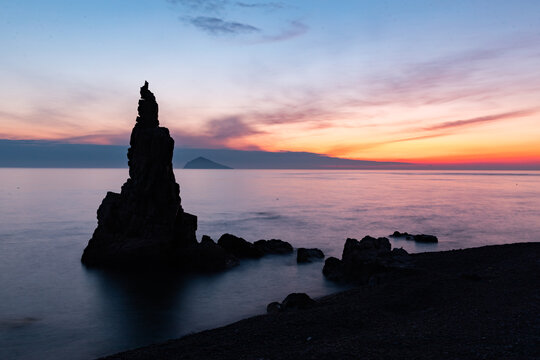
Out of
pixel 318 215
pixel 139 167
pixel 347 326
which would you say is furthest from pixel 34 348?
pixel 318 215

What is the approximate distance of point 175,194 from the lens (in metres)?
42.4

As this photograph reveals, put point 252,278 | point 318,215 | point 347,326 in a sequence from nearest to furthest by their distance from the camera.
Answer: point 347,326 → point 252,278 → point 318,215

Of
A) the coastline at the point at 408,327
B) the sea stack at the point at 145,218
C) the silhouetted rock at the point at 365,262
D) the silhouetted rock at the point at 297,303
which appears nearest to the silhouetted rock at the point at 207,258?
the sea stack at the point at 145,218

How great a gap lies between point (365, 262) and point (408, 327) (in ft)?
49.6

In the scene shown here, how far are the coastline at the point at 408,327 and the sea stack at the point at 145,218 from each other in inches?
855

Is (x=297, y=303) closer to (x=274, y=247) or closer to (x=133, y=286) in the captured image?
(x=133, y=286)

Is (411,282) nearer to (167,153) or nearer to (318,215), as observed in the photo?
(167,153)

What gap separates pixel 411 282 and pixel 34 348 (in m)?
22.9

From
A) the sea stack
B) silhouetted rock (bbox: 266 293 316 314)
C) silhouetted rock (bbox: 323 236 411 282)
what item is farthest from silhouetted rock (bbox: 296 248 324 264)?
silhouetted rock (bbox: 266 293 316 314)

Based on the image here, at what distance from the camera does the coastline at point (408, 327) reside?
13828 mm

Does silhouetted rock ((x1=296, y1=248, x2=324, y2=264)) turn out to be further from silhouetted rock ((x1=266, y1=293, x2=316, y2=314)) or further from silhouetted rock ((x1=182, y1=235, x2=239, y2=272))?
silhouetted rock ((x1=266, y1=293, x2=316, y2=314))

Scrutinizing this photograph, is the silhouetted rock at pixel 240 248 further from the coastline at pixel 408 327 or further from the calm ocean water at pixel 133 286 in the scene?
the coastline at pixel 408 327

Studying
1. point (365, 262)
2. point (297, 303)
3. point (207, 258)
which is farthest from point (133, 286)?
point (365, 262)

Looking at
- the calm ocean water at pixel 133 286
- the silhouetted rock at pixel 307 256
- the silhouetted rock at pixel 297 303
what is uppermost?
the silhouetted rock at pixel 297 303
